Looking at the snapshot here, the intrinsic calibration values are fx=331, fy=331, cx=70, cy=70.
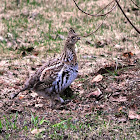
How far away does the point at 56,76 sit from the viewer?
597 centimetres

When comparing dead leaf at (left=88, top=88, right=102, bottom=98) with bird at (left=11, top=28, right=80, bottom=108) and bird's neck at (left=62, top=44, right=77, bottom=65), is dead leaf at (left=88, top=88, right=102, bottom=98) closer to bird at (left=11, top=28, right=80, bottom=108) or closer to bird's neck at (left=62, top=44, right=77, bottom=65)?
bird at (left=11, top=28, right=80, bottom=108)

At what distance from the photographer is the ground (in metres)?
4.94

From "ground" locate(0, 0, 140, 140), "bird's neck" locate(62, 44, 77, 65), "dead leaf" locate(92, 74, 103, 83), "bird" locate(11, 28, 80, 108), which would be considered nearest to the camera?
"ground" locate(0, 0, 140, 140)

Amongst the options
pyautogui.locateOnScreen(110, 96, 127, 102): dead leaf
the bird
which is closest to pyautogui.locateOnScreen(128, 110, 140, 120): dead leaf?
pyautogui.locateOnScreen(110, 96, 127, 102): dead leaf

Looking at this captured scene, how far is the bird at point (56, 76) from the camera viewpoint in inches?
235

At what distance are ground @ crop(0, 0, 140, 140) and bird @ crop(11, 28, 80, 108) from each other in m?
0.27

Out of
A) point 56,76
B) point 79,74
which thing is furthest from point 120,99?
point 79,74

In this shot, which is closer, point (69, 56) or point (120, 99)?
point (120, 99)

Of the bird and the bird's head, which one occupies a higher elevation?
the bird's head

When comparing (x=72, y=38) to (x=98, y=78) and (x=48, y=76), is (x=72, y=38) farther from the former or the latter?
(x=98, y=78)

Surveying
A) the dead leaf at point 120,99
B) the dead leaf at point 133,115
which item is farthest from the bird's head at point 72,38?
the dead leaf at point 133,115

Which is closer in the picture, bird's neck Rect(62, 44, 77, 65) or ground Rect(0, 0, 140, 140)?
ground Rect(0, 0, 140, 140)

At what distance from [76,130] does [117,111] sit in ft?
3.05

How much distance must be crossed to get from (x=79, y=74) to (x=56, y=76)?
Answer: 1542 mm
